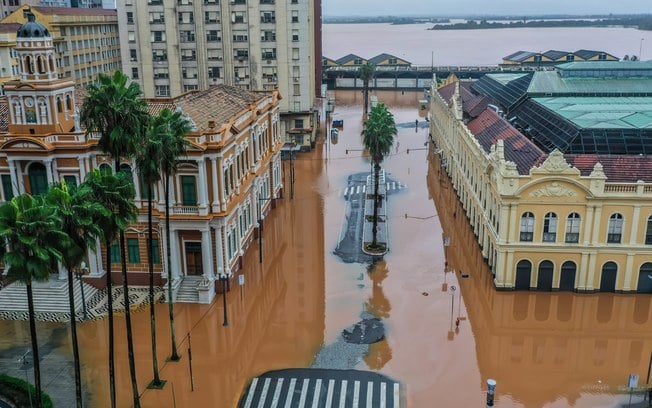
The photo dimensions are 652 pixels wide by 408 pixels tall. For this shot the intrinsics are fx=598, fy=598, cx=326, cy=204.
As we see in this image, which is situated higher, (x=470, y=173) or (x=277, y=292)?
(x=470, y=173)

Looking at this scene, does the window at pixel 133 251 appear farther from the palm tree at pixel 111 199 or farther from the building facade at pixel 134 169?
the palm tree at pixel 111 199

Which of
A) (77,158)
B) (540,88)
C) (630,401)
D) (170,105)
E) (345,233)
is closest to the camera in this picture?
(630,401)

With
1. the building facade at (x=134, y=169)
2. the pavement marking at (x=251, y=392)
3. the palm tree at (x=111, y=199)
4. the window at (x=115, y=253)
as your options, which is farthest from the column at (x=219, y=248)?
the palm tree at (x=111, y=199)

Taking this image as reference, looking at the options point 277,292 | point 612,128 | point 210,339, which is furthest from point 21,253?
point 612,128

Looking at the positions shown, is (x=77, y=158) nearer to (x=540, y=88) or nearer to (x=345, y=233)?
(x=345, y=233)

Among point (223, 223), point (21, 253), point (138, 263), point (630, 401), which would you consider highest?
point (21, 253)

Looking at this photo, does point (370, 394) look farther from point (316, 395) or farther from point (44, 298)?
point (44, 298)

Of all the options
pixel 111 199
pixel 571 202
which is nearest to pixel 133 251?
pixel 111 199

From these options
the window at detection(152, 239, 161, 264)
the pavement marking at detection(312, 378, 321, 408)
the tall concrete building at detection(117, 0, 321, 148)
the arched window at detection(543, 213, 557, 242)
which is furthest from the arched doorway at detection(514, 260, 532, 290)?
the tall concrete building at detection(117, 0, 321, 148)
